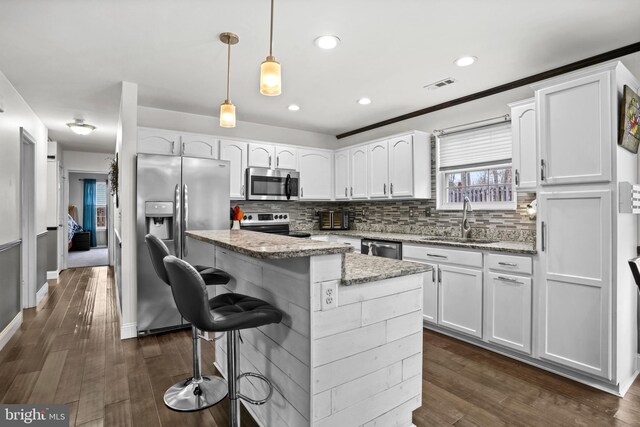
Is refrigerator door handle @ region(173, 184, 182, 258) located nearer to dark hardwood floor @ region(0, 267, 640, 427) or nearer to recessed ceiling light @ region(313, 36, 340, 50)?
dark hardwood floor @ region(0, 267, 640, 427)

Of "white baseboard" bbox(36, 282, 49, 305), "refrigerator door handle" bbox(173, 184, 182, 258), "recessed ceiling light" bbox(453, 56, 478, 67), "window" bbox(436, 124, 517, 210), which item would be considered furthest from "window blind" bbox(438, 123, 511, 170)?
"white baseboard" bbox(36, 282, 49, 305)

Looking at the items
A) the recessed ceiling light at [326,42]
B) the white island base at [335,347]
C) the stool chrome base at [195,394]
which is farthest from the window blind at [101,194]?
the white island base at [335,347]

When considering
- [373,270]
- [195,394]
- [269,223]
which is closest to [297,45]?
[373,270]

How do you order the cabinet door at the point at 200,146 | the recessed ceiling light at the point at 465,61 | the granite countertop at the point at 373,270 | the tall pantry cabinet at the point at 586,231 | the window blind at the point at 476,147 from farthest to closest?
the cabinet door at the point at 200,146 < the window blind at the point at 476,147 < the recessed ceiling light at the point at 465,61 < the tall pantry cabinet at the point at 586,231 < the granite countertop at the point at 373,270

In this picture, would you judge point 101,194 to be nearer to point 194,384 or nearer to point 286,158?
point 286,158

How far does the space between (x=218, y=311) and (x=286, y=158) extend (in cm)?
351

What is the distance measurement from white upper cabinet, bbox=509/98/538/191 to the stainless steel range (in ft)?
8.85

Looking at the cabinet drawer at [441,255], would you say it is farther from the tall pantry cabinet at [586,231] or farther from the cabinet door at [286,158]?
the cabinet door at [286,158]

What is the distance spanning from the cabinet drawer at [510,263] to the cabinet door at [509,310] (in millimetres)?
56

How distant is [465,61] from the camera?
115 inches

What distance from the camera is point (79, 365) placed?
276cm

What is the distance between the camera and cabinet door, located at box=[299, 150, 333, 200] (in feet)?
16.7

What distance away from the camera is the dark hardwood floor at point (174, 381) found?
2.07 metres

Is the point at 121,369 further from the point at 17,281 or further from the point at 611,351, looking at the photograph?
the point at 611,351
